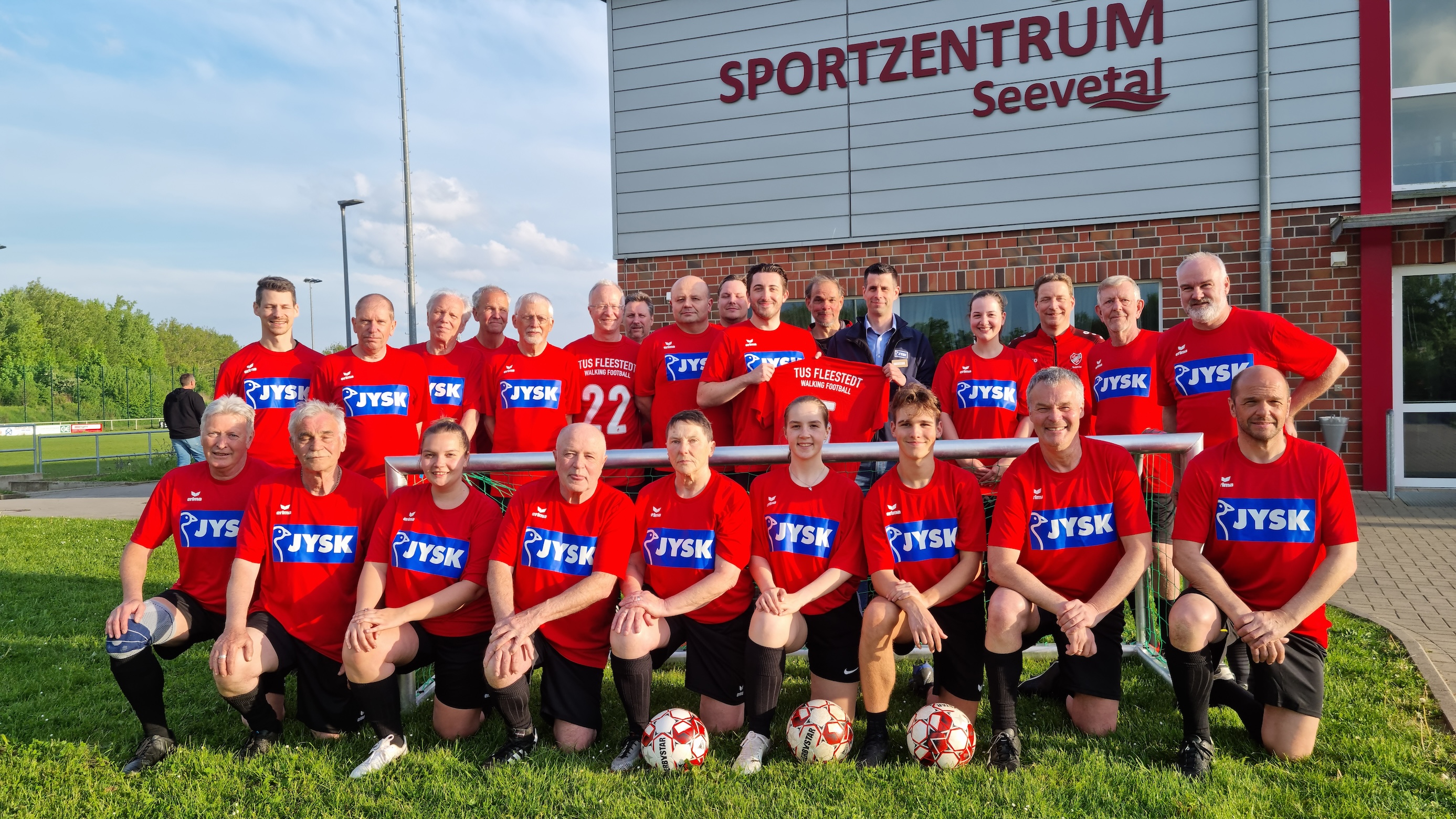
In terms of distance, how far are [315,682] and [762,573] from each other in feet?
7.59

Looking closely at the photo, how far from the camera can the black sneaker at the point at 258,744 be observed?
3.98m

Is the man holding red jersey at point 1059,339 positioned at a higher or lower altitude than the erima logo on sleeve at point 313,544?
higher

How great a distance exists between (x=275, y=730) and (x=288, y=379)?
2.17 m

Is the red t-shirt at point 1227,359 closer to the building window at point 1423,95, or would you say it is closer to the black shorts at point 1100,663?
the black shorts at point 1100,663

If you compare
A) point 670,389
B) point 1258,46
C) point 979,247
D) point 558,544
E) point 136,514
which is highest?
point 1258,46

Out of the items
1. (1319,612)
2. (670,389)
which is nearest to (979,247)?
(670,389)

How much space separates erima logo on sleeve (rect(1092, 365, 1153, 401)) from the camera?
5.00 m

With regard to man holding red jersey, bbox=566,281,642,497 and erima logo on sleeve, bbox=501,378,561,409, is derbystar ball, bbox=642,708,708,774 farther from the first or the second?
erima logo on sleeve, bbox=501,378,561,409

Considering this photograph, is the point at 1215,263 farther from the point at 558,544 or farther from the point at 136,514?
the point at 136,514

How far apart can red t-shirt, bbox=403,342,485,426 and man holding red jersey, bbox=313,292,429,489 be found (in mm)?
192

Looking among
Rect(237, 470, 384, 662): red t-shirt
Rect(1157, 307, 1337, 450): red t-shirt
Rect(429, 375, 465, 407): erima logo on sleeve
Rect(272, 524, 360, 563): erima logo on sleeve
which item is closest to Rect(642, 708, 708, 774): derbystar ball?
Rect(237, 470, 384, 662): red t-shirt

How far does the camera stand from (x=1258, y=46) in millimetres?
9367

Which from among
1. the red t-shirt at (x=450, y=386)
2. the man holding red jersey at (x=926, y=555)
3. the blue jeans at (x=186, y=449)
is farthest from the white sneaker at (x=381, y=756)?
the blue jeans at (x=186, y=449)

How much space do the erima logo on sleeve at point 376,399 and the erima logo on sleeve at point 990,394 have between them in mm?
3558
